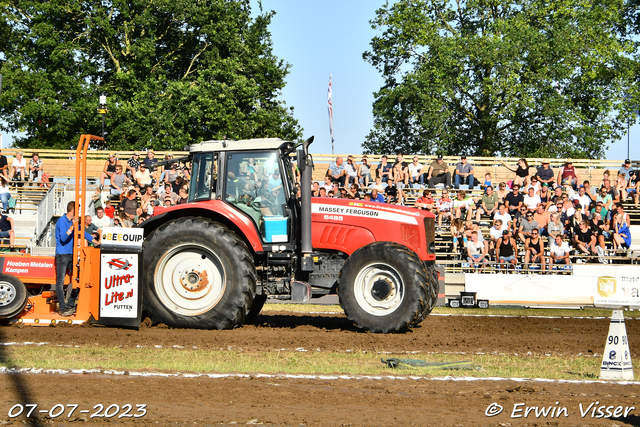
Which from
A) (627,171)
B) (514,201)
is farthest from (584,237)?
(627,171)

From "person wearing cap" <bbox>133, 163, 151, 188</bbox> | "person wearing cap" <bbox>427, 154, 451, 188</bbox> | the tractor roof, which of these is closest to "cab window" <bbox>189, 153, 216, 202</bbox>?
the tractor roof

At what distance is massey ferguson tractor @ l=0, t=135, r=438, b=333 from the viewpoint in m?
9.96

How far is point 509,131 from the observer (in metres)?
35.7

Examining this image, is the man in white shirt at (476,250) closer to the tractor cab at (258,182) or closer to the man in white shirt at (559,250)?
the man in white shirt at (559,250)

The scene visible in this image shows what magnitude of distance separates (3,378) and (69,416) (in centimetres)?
171

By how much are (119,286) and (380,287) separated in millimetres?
3725

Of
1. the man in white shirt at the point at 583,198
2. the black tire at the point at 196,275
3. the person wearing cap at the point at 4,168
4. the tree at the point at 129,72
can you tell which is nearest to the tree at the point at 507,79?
the tree at the point at 129,72

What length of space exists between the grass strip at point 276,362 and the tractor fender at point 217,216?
6.94 ft

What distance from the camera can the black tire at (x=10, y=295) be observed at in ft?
33.3

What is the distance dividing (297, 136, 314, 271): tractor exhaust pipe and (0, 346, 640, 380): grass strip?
1785mm

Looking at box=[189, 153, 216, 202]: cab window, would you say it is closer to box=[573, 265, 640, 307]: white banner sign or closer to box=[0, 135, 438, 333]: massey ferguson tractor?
box=[0, 135, 438, 333]: massey ferguson tractor

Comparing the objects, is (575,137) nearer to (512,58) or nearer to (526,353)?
(512,58)

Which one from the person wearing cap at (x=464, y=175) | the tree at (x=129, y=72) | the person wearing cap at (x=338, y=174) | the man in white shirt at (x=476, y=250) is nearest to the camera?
→ the man in white shirt at (x=476, y=250)


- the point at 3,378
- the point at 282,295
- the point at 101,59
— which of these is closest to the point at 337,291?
the point at 282,295
